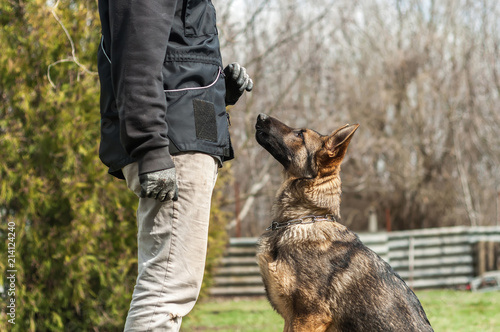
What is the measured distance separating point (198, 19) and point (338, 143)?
1.30 metres

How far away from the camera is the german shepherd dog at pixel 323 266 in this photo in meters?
2.88

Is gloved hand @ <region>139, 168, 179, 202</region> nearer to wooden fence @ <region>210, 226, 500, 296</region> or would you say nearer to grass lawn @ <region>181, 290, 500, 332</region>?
grass lawn @ <region>181, 290, 500, 332</region>

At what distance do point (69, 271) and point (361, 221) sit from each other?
9.97 meters

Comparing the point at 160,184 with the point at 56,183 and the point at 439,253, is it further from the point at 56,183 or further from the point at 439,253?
the point at 439,253

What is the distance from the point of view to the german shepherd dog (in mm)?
2883

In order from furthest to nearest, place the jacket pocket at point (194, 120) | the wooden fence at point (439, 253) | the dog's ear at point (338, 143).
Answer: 1. the wooden fence at point (439, 253)
2. the dog's ear at point (338, 143)
3. the jacket pocket at point (194, 120)

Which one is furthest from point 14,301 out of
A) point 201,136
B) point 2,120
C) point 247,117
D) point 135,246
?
point 247,117

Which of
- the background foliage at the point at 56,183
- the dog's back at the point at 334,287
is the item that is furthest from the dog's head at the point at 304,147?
the background foliage at the point at 56,183

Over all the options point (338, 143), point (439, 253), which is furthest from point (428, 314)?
point (338, 143)

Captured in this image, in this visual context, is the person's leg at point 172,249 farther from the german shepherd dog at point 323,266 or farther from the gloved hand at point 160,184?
the german shepherd dog at point 323,266

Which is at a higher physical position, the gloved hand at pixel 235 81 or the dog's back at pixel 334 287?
the gloved hand at pixel 235 81

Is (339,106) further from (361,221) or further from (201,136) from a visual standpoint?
(201,136)

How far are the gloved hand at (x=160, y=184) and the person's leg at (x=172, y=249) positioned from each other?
0.10 metres

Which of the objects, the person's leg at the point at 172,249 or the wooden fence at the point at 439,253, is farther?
the wooden fence at the point at 439,253
